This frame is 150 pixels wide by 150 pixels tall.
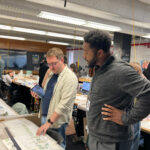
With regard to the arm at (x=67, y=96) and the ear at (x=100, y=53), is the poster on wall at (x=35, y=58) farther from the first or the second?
the ear at (x=100, y=53)

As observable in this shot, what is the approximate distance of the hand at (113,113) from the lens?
3.18 feet

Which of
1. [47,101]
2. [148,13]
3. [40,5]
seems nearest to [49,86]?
[47,101]

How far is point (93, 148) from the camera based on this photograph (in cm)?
109

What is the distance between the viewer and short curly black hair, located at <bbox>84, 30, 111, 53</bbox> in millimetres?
1033

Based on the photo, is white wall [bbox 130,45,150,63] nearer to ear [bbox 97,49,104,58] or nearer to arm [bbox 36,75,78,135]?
arm [bbox 36,75,78,135]

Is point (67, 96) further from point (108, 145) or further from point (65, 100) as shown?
point (108, 145)

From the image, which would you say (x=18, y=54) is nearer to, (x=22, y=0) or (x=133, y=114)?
(x=22, y=0)

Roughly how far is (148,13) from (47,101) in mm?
4551

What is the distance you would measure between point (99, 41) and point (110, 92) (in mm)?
323

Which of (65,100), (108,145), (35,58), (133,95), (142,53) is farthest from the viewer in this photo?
(35,58)

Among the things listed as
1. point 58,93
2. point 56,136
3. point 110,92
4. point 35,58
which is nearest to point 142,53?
point 35,58

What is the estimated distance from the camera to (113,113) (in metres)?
0.98

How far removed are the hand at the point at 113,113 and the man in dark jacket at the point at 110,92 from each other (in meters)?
0.02

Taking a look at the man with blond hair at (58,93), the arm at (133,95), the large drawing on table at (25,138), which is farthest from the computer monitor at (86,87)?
the arm at (133,95)
